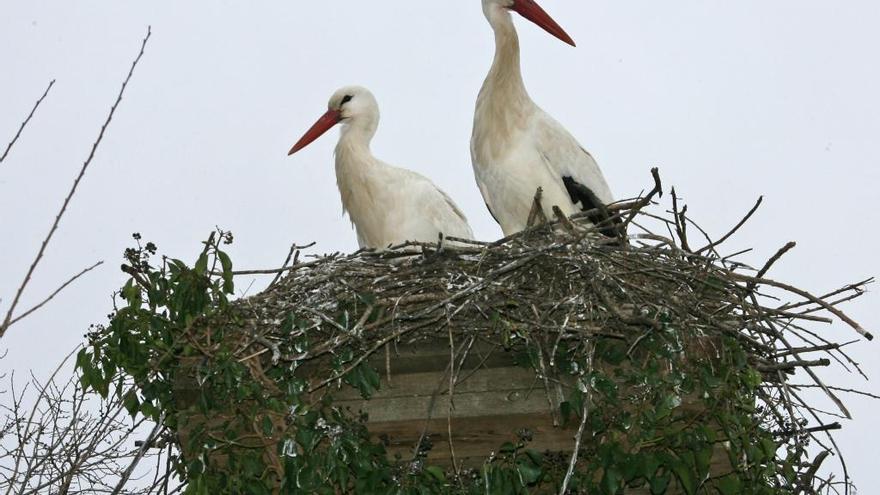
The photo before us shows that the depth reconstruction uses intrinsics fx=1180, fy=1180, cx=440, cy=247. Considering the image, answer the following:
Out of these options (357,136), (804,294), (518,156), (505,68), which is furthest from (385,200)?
(804,294)

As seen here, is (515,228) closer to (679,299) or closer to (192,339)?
(679,299)

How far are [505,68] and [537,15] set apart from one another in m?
0.42

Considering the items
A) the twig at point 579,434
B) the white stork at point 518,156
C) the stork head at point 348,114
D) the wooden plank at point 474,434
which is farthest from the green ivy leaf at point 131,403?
the stork head at point 348,114

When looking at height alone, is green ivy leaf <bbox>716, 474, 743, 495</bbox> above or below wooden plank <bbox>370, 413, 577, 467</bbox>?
below

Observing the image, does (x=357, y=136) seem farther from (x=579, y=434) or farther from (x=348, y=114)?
(x=579, y=434)

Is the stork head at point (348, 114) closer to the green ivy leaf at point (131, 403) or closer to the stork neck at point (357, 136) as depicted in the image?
the stork neck at point (357, 136)

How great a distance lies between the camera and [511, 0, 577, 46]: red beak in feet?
19.1

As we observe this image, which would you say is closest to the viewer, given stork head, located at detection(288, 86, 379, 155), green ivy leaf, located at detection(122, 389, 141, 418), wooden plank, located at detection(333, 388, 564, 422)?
wooden plank, located at detection(333, 388, 564, 422)

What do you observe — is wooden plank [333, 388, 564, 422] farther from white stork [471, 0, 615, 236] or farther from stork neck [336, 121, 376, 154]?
stork neck [336, 121, 376, 154]

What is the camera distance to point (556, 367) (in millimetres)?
3248

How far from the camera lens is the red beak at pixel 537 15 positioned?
5828mm

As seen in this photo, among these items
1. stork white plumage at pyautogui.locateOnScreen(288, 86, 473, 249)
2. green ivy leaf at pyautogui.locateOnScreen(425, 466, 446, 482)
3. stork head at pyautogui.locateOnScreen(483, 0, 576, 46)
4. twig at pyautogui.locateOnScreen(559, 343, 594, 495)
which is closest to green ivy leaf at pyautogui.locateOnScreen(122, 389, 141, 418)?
green ivy leaf at pyautogui.locateOnScreen(425, 466, 446, 482)

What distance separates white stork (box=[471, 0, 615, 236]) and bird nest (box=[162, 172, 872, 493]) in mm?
1652

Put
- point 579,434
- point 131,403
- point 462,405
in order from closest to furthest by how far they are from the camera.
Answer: point 579,434
point 462,405
point 131,403
